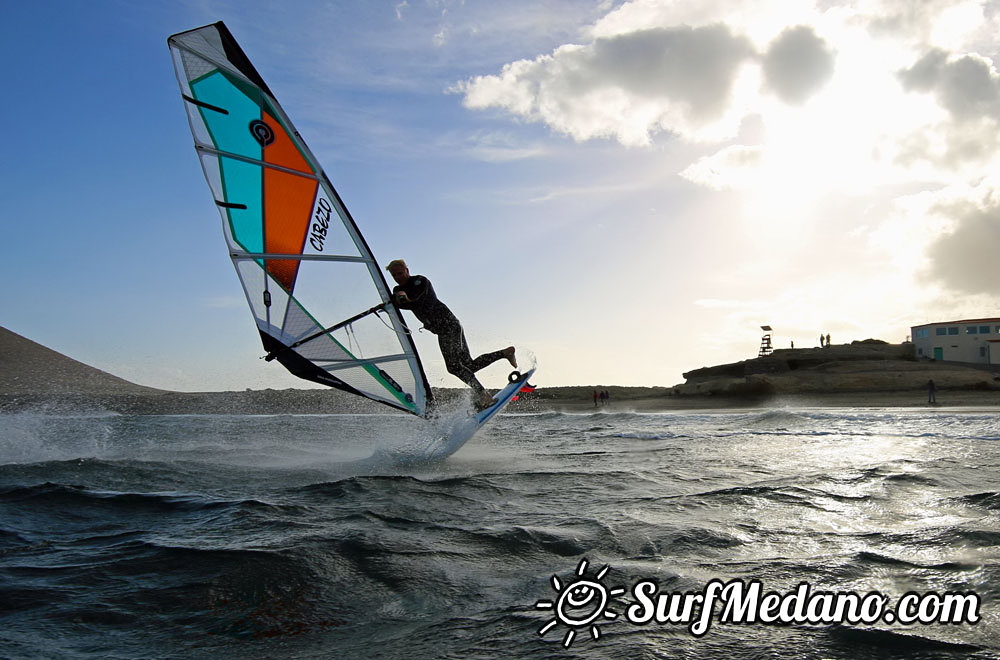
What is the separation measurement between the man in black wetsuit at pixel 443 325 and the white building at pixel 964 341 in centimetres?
4205

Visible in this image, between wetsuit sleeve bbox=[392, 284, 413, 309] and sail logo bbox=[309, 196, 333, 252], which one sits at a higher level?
sail logo bbox=[309, 196, 333, 252]

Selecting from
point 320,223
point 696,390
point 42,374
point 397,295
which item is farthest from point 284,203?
point 42,374

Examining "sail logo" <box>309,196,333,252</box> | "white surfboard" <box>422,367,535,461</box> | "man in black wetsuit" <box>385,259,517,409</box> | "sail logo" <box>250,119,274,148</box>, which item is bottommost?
"white surfboard" <box>422,367,535,461</box>

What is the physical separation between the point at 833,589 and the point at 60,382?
68274 millimetres

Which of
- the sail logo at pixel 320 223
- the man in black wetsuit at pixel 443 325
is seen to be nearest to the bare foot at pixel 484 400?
the man in black wetsuit at pixel 443 325

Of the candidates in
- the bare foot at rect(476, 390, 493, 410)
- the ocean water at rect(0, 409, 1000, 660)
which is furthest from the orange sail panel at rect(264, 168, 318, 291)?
the bare foot at rect(476, 390, 493, 410)

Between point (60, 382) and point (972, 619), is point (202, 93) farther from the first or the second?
point (60, 382)

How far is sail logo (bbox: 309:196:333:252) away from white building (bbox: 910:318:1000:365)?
43.6 m

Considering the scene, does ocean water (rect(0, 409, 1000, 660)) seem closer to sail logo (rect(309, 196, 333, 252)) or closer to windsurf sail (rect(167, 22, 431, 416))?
windsurf sail (rect(167, 22, 431, 416))

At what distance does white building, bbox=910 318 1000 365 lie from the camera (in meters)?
38.7

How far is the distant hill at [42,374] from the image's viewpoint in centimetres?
5153

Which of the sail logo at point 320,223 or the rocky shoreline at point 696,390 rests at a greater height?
the sail logo at point 320,223

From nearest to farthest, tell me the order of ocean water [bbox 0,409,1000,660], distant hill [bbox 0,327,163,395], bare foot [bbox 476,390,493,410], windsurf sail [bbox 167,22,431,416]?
ocean water [bbox 0,409,1000,660], windsurf sail [bbox 167,22,431,416], bare foot [bbox 476,390,493,410], distant hill [bbox 0,327,163,395]

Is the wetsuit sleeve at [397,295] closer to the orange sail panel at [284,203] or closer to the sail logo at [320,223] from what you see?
the sail logo at [320,223]
